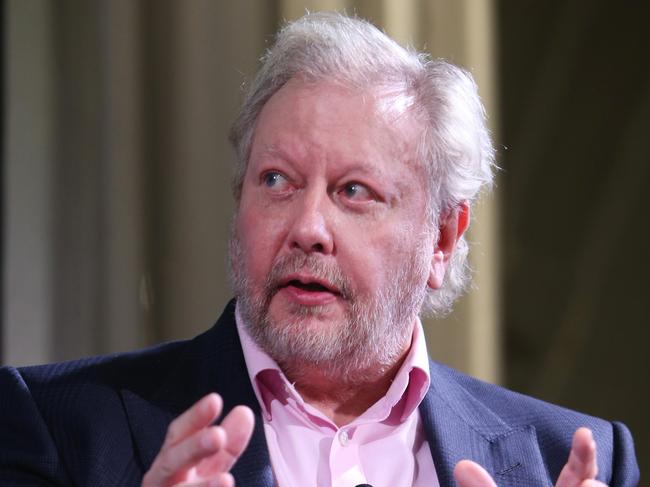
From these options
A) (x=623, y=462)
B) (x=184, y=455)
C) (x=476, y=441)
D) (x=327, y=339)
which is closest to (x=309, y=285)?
(x=327, y=339)

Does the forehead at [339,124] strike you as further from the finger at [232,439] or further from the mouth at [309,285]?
the finger at [232,439]

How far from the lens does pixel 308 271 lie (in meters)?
1.80

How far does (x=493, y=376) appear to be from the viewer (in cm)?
313

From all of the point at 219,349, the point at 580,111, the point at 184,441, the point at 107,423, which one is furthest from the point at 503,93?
the point at 184,441

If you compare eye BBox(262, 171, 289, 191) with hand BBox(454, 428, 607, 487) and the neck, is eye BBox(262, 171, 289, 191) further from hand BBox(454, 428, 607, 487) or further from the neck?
hand BBox(454, 428, 607, 487)

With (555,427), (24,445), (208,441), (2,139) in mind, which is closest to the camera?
(208,441)

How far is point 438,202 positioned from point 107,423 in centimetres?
73

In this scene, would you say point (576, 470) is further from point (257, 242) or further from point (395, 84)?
point (395, 84)

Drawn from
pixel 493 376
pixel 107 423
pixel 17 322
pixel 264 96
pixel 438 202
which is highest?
pixel 264 96

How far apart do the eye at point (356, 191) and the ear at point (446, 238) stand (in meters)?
0.25

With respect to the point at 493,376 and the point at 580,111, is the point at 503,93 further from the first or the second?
the point at 493,376

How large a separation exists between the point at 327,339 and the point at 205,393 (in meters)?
0.23

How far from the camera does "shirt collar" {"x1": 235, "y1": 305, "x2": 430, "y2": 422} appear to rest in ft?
6.06

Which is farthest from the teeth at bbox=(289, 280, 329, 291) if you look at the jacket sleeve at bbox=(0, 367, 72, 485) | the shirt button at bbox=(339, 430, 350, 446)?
the jacket sleeve at bbox=(0, 367, 72, 485)
